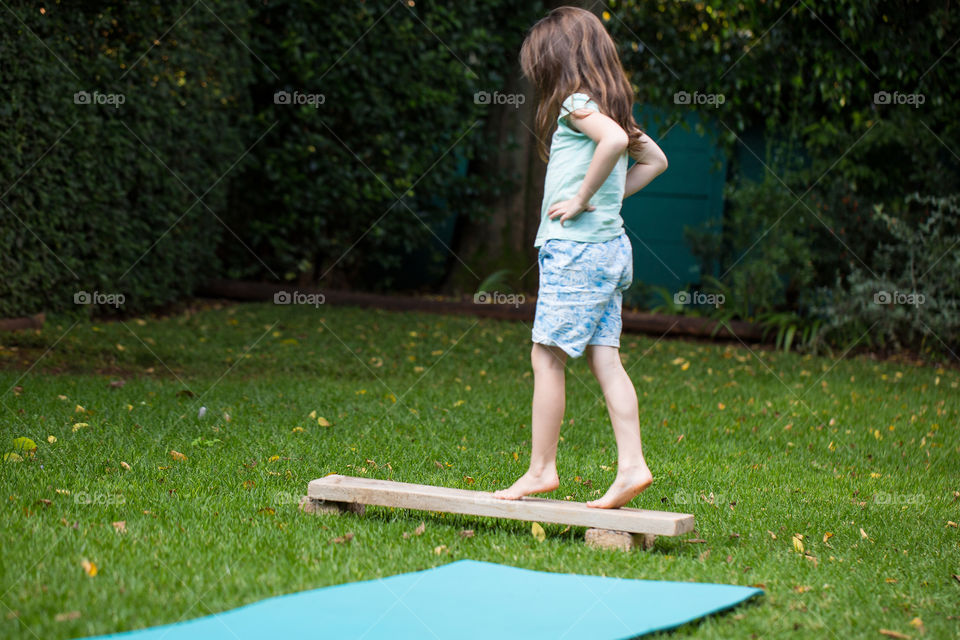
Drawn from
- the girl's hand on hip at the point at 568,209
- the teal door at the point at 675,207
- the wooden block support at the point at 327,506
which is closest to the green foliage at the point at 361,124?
the teal door at the point at 675,207

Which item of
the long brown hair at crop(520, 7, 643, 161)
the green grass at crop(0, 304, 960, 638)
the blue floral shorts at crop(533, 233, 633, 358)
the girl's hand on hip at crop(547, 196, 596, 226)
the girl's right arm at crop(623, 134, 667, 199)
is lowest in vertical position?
the green grass at crop(0, 304, 960, 638)

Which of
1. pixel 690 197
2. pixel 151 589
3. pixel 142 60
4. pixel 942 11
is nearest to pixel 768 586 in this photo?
pixel 151 589

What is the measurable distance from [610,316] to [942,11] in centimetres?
674

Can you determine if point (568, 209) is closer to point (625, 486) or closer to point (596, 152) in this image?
point (596, 152)

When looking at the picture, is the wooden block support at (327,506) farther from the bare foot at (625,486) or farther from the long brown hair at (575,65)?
the long brown hair at (575,65)

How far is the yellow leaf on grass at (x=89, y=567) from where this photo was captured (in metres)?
2.49

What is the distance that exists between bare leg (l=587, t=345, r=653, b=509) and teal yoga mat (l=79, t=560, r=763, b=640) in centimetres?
45

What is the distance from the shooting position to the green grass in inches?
99.9

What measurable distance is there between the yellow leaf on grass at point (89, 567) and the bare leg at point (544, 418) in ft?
4.05

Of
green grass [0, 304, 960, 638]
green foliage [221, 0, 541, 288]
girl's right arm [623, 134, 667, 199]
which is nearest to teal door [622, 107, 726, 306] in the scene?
green foliage [221, 0, 541, 288]

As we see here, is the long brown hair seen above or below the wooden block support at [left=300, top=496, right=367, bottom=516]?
above

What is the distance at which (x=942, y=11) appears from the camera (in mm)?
8250

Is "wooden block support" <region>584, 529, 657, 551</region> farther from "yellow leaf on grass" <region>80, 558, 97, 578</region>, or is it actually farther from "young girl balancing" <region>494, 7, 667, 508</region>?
"yellow leaf on grass" <region>80, 558, 97, 578</region>

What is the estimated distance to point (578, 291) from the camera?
302cm
